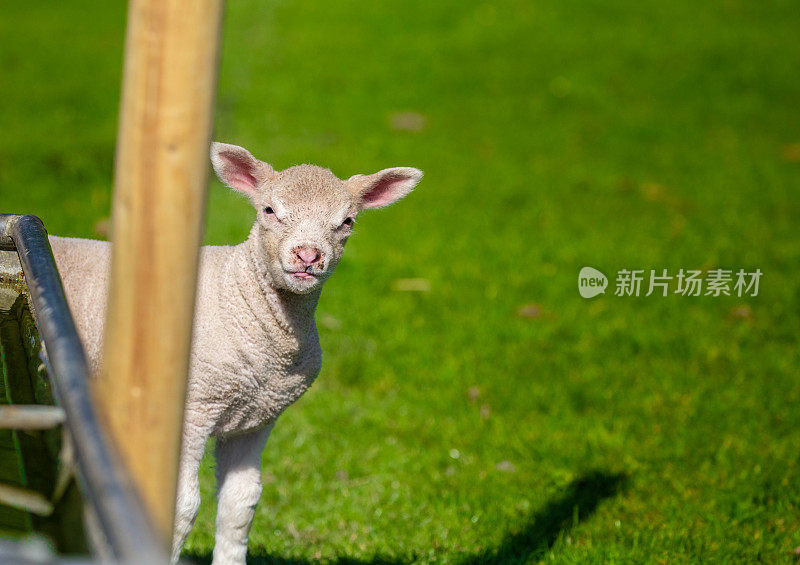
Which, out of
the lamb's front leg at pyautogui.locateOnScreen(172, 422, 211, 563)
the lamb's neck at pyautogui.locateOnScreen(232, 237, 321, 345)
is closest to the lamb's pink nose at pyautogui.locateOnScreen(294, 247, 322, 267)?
the lamb's neck at pyautogui.locateOnScreen(232, 237, 321, 345)

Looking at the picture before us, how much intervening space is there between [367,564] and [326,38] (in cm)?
962

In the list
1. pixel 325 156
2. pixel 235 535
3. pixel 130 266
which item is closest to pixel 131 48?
pixel 130 266

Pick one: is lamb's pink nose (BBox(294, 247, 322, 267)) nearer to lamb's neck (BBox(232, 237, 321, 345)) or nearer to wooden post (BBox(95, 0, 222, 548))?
lamb's neck (BBox(232, 237, 321, 345))

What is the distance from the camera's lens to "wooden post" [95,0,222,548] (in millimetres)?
1717

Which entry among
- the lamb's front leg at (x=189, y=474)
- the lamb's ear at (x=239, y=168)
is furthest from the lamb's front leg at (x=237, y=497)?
the lamb's ear at (x=239, y=168)

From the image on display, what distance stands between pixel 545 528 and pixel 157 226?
9.46 feet

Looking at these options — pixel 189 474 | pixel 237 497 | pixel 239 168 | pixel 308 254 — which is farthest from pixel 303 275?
pixel 237 497

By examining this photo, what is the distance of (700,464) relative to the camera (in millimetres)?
4770

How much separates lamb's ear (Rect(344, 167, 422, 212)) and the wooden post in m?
1.30

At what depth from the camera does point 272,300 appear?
116 inches

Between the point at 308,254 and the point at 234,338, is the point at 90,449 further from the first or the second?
the point at 234,338

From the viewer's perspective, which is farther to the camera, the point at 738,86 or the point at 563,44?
the point at 563,44

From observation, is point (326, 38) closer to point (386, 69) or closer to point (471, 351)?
point (386, 69)

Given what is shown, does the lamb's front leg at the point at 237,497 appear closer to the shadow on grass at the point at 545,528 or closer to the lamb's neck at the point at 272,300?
the lamb's neck at the point at 272,300
